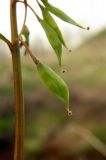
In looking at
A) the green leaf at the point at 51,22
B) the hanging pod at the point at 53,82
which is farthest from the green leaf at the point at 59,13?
the hanging pod at the point at 53,82

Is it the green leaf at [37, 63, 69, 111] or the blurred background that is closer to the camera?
the green leaf at [37, 63, 69, 111]

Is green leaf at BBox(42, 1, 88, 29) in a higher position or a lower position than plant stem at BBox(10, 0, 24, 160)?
higher

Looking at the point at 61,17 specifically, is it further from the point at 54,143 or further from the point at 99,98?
the point at 99,98

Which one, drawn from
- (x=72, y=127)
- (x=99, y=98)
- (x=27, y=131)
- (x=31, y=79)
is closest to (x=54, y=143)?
(x=72, y=127)

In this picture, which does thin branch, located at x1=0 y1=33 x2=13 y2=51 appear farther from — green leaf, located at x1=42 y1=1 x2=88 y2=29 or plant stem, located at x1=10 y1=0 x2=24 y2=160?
green leaf, located at x1=42 y1=1 x2=88 y2=29

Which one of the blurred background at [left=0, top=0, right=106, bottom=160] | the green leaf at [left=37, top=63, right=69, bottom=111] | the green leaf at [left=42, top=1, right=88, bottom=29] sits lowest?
the blurred background at [left=0, top=0, right=106, bottom=160]

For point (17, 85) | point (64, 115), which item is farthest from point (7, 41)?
point (64, 115)

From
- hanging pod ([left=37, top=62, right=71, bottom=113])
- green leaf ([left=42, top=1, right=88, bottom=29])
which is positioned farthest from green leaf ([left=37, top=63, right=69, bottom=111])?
green leaf ([left=42, top=1, right=88, bottom=29])

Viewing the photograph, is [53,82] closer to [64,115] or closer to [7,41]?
[7,41]

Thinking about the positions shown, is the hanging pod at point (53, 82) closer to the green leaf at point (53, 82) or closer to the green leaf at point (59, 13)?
the green leaf at point (53, 82)
